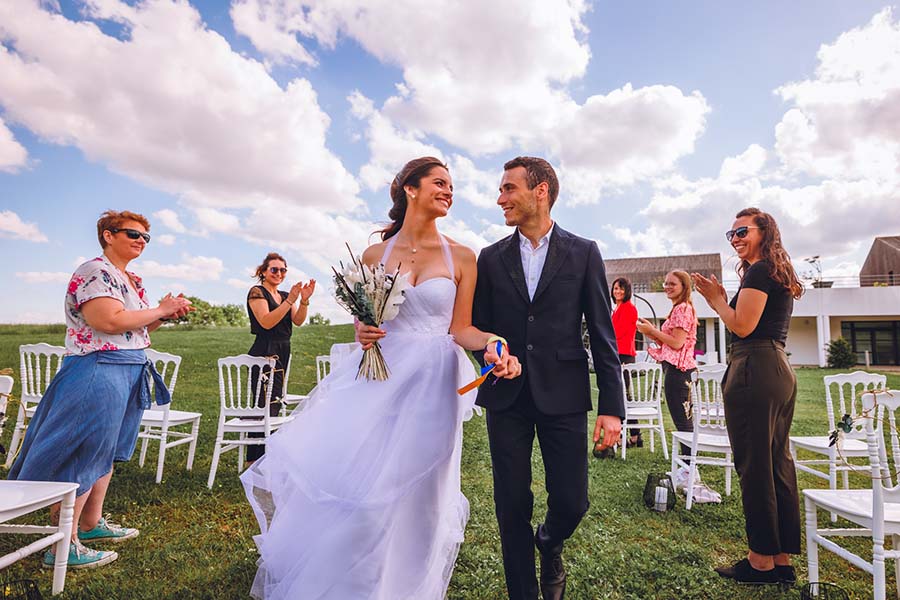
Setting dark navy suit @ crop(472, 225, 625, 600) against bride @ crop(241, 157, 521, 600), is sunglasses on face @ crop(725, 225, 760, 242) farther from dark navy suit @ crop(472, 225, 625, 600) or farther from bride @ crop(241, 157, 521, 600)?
bride @ crop(241, 157, 521, 600)

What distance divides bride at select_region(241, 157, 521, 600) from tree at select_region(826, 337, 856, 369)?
95.5 ft

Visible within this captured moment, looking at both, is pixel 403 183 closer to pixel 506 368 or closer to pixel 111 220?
pixel 506 368

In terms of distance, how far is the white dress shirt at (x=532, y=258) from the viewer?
308 centimetres

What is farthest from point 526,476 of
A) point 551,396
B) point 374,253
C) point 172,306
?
point 172,306

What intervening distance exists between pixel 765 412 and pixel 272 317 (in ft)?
15.7

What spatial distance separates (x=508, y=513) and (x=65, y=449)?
288cm

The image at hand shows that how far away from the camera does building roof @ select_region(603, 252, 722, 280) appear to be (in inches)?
1654

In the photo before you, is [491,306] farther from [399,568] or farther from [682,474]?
[682,474]

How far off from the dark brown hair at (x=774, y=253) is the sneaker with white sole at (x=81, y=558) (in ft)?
16.3

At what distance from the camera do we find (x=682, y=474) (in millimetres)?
5934

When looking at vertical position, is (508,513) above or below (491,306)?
below

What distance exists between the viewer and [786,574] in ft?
11.8

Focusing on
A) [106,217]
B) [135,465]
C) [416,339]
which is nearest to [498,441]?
[416,339]

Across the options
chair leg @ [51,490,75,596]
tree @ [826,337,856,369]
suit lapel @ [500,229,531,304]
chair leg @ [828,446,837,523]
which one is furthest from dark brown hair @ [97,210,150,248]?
tree @ [826,337,856,369]
